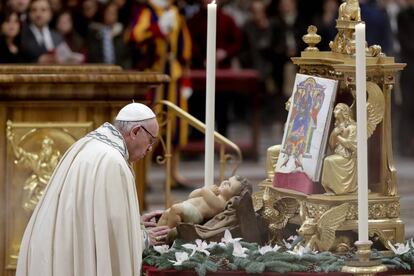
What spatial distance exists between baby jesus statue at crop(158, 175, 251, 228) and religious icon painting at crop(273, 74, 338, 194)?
0.64ft

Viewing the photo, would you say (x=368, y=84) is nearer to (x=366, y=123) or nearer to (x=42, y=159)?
(x=366, y=123)

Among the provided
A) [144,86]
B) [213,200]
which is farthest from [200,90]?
[213,200]

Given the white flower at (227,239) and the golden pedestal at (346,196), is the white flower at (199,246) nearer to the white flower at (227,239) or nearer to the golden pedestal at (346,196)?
the white flower at (227,239)

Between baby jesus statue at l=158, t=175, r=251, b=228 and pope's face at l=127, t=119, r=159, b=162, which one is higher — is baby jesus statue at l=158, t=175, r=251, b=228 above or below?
below

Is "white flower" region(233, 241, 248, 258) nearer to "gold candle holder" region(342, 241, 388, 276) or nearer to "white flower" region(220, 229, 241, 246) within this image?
"white flower" region(220, 229, 241, 246)

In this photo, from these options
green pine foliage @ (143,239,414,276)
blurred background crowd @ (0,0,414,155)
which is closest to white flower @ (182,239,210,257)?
green pine foliage @ (143,239,414,276)

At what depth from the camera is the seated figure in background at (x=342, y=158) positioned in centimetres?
624

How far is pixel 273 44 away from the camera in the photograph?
20.8 m

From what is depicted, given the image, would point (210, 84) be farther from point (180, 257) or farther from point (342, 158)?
point (180, 257)

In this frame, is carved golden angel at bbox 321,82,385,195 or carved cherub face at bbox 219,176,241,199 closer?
carved golden angel at bbox 321,82,385,195

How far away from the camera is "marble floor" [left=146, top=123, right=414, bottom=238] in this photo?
14308 millimetres

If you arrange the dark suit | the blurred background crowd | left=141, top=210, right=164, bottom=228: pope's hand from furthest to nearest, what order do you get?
the blurred background crowd < the dark suit < left=141, top=210, right=164, bottom=228: pope's hand

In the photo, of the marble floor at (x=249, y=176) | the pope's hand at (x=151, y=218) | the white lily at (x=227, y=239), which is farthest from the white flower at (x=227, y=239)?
the marble floor at (x=249, y=176)

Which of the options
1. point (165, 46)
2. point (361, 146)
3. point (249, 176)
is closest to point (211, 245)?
point (361, 146)
